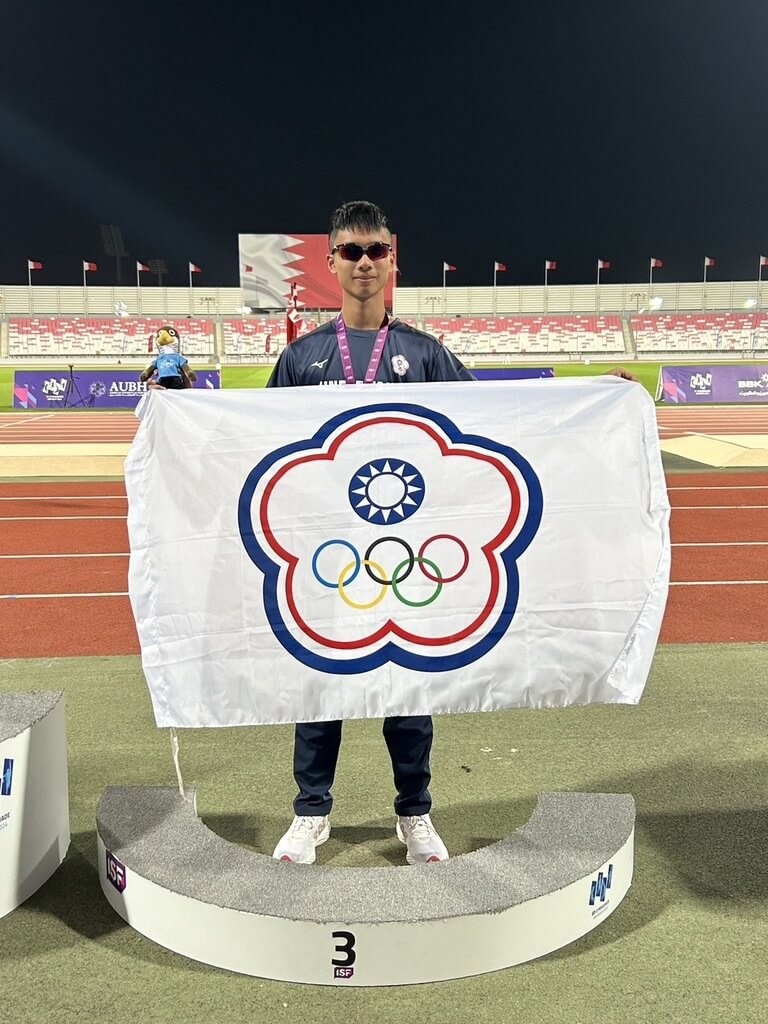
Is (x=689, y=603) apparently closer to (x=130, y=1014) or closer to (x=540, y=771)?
(x=540, y=771)

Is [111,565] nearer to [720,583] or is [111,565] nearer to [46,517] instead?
[46,517]

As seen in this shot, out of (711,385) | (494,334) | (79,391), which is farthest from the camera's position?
(494,334)

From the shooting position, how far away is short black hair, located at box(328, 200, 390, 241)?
9.27 feet

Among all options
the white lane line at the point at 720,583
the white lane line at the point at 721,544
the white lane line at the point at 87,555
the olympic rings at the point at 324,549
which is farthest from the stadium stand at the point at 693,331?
the olympic rings at the point at 324,549

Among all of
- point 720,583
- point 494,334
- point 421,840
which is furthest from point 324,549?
point 494,334

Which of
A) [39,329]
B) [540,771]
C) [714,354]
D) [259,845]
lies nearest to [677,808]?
[540,771]

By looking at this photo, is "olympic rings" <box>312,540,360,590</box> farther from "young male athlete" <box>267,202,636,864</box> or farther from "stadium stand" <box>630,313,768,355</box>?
"stadium stand" <box>630,313,768,355</box>

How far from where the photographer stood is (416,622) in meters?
2.70

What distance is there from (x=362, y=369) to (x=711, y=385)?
953 inches

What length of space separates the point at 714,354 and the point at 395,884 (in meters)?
60.3

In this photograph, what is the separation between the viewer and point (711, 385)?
25047 mm

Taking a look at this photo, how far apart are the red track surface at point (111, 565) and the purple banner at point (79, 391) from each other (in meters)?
13.2

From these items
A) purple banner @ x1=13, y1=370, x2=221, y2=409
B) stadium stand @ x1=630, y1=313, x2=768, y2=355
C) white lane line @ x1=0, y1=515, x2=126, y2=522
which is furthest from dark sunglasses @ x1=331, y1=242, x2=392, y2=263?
stadium stand @ x1=630, y1=313, x2=768, y2=355

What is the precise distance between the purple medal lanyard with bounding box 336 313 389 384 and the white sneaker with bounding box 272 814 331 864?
146 centimetres
